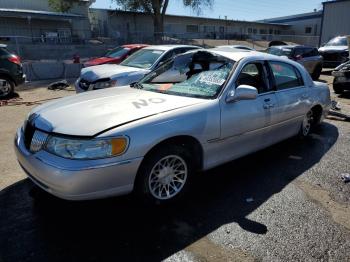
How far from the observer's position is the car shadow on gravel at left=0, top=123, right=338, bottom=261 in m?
2.87

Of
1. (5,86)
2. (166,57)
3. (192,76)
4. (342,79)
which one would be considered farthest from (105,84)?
(342,79)

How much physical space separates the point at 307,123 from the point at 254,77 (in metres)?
1.74

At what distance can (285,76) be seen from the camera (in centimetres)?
503

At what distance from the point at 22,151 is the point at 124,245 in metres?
1.42

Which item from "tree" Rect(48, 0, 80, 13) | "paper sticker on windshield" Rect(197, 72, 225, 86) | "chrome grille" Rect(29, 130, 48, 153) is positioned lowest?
"chrome grille" Rect(29, 130, 48, 153)

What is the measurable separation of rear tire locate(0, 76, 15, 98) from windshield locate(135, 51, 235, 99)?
6.80 metres

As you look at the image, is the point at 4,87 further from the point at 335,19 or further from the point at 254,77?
the point at 335,19

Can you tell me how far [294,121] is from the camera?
5.11 meters

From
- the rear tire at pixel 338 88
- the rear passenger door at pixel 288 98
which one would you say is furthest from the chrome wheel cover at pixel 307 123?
the rear tire at pixel 338 88

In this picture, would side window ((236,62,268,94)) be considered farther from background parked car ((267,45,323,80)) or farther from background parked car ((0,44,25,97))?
background parked car ((267,45,323,80))

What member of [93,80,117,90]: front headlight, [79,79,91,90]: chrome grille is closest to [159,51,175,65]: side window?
[93,80,117,90]: front headlight

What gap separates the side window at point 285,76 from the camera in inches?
189

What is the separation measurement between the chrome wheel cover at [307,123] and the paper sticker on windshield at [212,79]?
209cm

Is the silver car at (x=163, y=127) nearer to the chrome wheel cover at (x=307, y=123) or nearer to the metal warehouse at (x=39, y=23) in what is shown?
the chrome wheel cover at (x=307, y=123)
